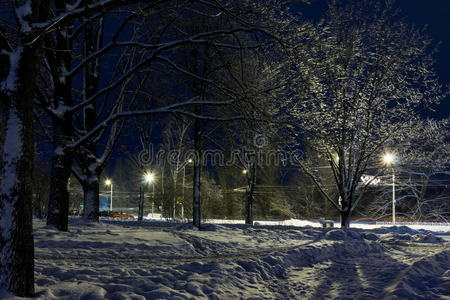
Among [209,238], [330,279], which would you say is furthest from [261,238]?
[330,279]

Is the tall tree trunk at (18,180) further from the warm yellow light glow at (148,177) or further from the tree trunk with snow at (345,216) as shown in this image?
the warm yellow light glow at (148,177)

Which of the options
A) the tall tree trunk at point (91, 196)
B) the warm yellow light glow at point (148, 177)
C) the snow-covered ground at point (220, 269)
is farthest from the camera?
the warm yellow light glow at point (148, 177)

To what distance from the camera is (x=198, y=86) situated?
17.6 metres

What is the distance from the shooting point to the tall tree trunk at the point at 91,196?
13938 mm

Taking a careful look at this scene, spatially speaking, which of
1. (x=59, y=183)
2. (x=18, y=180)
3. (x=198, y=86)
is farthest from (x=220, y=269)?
(x=198, y=86)

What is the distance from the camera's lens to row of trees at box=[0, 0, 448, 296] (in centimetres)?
511

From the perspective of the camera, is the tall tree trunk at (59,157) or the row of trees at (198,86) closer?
the row of trees at (198,86)

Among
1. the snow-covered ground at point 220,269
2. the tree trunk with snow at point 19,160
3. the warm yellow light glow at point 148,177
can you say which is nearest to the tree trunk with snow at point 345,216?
the snow-covered ground at point 220,269

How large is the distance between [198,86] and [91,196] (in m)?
7.30

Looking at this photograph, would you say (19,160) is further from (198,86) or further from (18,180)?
(198,86)

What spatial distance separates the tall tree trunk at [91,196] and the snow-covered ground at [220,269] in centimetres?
416

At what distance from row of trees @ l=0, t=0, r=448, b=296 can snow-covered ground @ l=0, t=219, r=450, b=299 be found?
4.27 feet

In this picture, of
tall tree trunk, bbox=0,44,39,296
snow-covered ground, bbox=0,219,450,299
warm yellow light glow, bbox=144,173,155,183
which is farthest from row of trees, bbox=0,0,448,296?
warm yellow light glow, bbox=144,173,155,183

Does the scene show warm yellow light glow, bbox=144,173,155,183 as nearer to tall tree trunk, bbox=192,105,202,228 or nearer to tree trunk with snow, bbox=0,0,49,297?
tall tree trunk, bbox=192,105,202,228
